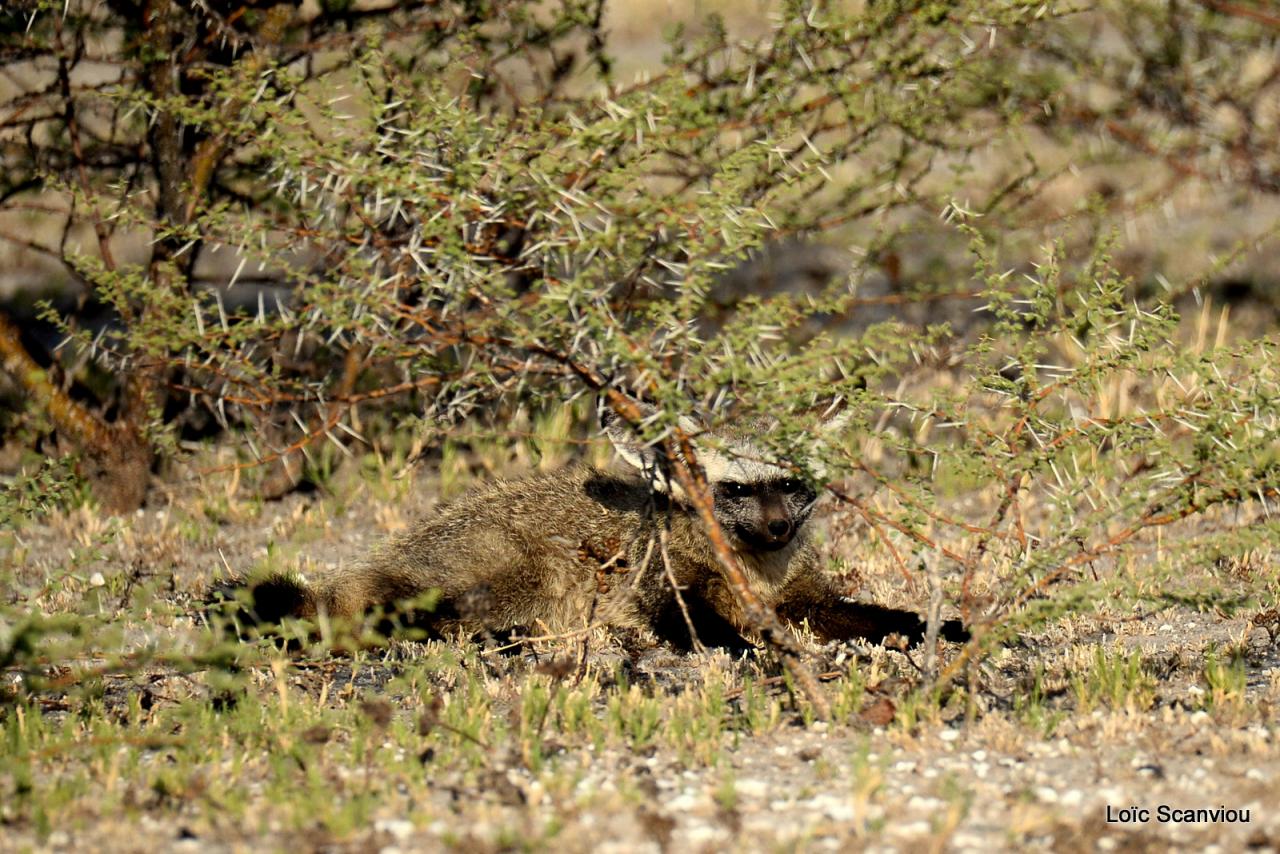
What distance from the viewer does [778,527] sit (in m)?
5.60

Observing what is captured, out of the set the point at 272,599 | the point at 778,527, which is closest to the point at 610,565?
the point at 778,527

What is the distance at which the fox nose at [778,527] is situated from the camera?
18.4 feet

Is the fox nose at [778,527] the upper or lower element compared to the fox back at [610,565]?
upper

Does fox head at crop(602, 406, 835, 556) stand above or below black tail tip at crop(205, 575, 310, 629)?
above

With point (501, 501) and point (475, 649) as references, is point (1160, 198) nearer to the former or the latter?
point (501, 501)

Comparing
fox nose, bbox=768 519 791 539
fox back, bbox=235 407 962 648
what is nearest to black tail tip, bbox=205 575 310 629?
fox back, bbox=235 407 962 648

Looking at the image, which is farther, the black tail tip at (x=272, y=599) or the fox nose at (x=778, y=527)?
the fox nose at (x=778, y=527)

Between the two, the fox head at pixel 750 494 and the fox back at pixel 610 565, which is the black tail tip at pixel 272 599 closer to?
the fox back at pixel 610 565

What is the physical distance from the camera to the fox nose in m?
5.59
